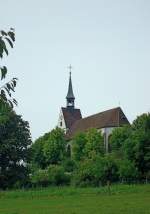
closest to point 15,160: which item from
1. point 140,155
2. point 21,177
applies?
point 21,177

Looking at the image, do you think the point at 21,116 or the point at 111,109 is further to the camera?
the point at 111,109

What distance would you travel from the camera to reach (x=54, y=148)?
283 feet

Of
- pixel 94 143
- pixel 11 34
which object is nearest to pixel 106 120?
pixel 94 143

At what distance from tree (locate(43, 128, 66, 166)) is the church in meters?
6.29

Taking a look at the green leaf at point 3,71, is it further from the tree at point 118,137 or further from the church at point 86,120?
the church at point 86,120

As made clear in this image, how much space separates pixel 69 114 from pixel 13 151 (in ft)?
179

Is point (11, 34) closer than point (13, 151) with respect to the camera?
Yes

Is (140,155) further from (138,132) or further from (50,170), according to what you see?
(50,170)

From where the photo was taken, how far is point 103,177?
56406mm

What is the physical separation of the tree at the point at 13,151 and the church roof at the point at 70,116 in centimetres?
5045

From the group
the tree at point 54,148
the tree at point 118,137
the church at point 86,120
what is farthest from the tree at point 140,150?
the tree at point 54,148

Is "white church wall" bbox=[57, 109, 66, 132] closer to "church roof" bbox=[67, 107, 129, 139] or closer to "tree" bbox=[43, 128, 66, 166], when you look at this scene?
"church roof" bbox=[67, 107, 129, 139]

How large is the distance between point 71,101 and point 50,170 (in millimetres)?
55894

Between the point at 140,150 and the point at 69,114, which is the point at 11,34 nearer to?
the point at 140,150
